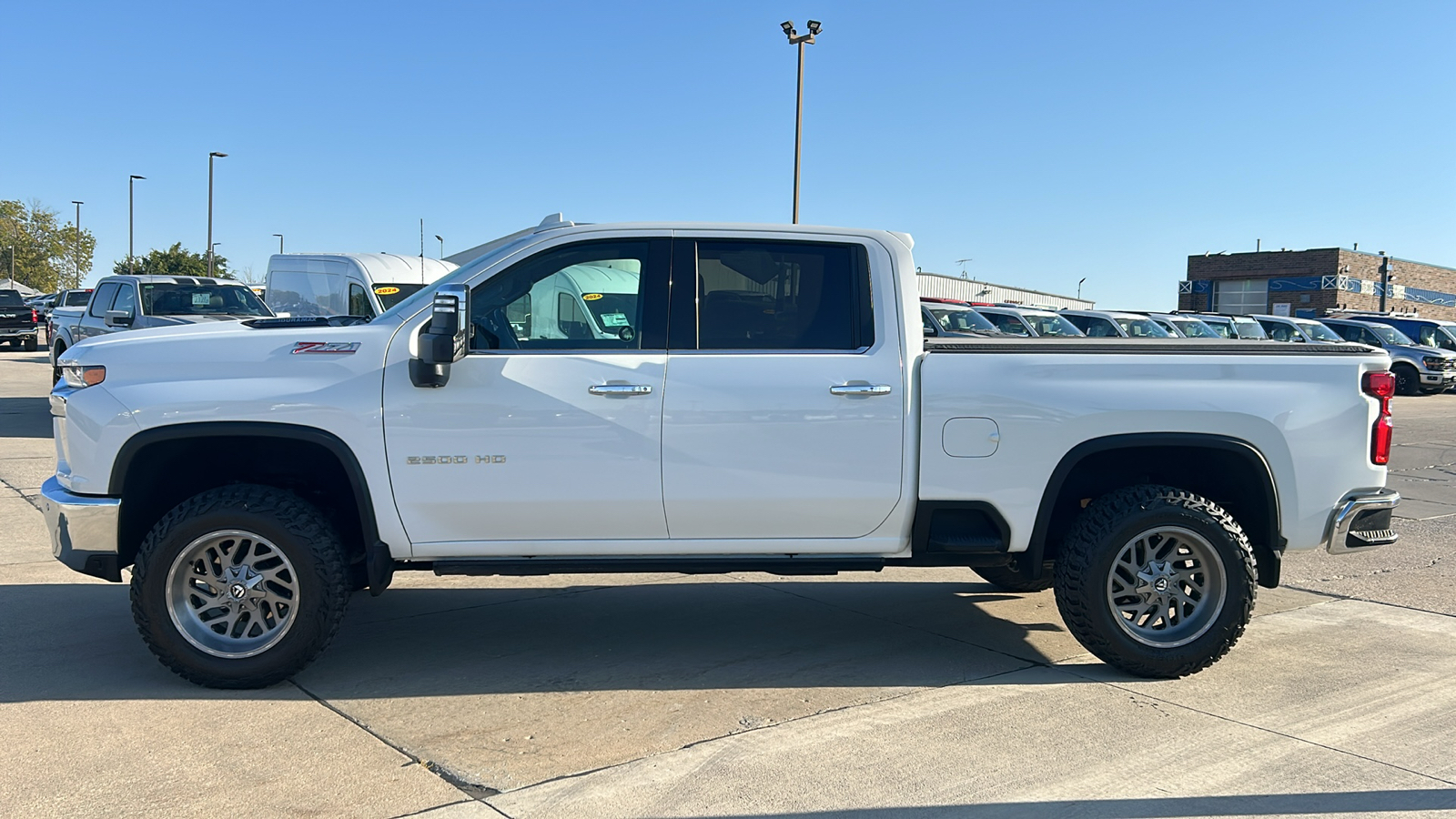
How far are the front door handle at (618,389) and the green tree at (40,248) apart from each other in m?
93.7

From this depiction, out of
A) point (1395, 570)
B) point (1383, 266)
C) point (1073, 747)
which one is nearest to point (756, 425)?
point (1073, 747)

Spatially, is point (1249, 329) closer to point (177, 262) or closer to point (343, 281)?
point (343, 281)

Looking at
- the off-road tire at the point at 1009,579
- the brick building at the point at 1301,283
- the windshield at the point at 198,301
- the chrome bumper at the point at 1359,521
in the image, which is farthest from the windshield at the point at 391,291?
the brick building at the point at 1301,283

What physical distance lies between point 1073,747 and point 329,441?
3.16 metres

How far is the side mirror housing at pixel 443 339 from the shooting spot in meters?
4.61

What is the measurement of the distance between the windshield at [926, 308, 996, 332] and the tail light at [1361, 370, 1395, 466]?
13.9m

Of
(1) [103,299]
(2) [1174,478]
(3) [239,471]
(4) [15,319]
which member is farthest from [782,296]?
(4) [15,319]

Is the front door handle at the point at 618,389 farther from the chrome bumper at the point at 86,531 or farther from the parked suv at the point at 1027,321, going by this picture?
the parked suv at the point at 1027,321

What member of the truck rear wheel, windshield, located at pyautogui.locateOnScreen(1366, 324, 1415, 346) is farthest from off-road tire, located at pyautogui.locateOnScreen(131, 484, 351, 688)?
windshield, located at pyautogui.locateOnScreen(1366, 324, 1415, 346)

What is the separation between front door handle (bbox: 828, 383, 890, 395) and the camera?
4938 millimetres

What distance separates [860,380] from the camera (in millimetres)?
4961

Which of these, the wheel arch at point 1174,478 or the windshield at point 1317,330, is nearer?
the wheel arch at point 1174,478

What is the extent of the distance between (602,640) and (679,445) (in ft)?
4.38

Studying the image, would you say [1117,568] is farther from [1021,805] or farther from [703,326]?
[703,326]
